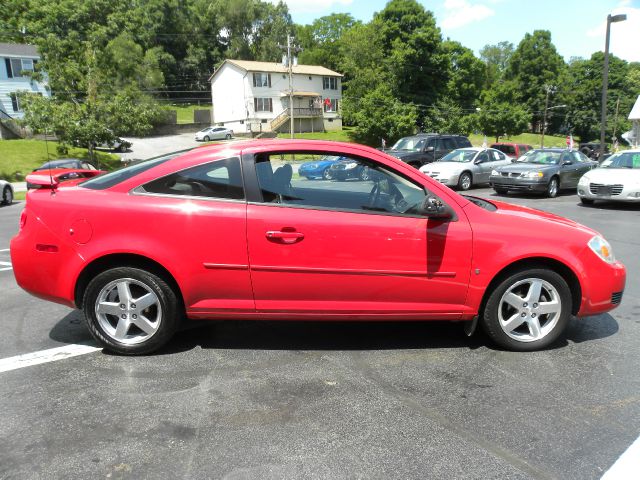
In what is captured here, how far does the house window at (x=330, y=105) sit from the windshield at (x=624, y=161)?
52.9 meters

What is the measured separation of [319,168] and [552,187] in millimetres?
13889

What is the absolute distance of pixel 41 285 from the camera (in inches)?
156

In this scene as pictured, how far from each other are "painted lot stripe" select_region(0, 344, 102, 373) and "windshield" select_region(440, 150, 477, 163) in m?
16.6

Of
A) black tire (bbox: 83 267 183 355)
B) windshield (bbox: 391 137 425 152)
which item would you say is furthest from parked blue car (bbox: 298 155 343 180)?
windshield (bbox: 391 137 425 152)

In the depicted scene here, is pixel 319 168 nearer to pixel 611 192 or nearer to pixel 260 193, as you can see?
pixel 260 193

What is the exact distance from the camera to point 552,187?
1591 centimetres

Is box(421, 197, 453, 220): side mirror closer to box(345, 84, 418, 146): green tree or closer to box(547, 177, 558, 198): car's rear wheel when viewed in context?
box(547, 177, 558, 198): car's rear wheel

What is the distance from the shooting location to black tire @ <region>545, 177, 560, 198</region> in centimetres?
1578

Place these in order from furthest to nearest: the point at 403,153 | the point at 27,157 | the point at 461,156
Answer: the point at 27,157
the point at 403,153
the point at 461,156

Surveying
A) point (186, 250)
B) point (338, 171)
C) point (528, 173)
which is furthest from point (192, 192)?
point (528, 173)

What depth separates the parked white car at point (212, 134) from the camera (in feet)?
162

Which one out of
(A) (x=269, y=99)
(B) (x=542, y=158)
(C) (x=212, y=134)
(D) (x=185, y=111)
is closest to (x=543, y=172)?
(B) (x=542, y=158)

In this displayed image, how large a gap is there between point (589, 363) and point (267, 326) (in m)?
2.64

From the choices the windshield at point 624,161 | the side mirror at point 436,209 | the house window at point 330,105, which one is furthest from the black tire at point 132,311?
the house window at point 330,105
